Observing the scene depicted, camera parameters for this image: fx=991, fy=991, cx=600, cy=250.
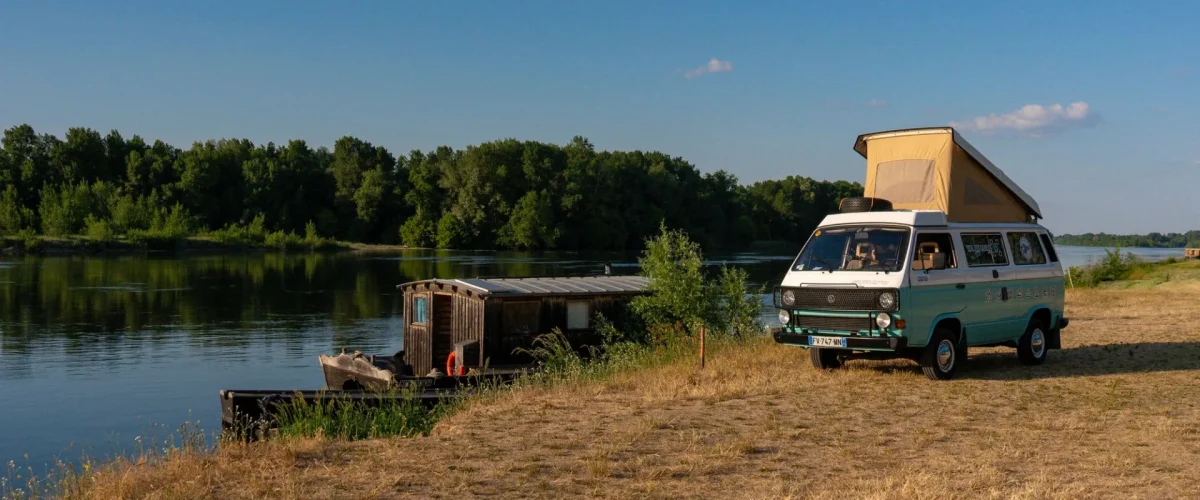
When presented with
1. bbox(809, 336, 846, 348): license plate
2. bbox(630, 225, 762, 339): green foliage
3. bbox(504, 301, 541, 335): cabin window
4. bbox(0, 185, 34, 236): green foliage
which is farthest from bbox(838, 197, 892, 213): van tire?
bbox(0, 185, 34, 236): green foliage

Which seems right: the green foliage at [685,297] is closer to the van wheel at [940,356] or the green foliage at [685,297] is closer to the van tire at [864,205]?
the van tire at [864,205]

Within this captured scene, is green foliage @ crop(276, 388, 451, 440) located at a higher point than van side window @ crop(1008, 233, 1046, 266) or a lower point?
lower

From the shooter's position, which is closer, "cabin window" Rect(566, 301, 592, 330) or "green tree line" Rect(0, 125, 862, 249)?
"cabin window" Rect(566, 301, 592, 330)

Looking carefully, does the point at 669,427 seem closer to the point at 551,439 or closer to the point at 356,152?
the point at 551,439

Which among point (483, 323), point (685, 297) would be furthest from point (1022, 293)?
point (483, 323)

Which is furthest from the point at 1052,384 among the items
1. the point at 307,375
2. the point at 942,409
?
the point at 307,375

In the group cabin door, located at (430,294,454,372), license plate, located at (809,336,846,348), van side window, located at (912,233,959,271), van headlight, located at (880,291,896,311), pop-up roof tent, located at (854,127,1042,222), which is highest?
pop-up roof tent, located at (854,127,1042,222)

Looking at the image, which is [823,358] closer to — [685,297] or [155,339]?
[685,297]

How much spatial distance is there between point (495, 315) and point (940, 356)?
39.8ft

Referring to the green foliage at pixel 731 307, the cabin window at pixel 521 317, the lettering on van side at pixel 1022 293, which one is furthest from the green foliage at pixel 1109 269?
the lettering on van side at pixel 1022 293

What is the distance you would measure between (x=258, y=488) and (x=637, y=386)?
268 inches

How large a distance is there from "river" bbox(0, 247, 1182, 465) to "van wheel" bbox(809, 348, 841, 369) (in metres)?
9.23

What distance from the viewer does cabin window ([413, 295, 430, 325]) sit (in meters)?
25.7

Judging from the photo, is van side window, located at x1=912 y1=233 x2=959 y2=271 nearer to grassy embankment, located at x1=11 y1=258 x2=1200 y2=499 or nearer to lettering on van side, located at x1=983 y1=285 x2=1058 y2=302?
lettering on van side, located at x1=983 y1=285 x2=1058 y2=302
